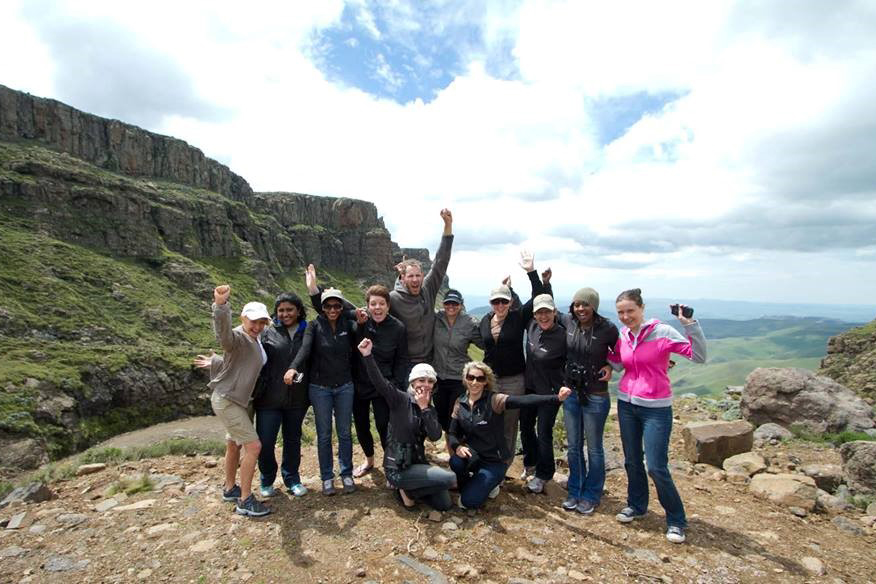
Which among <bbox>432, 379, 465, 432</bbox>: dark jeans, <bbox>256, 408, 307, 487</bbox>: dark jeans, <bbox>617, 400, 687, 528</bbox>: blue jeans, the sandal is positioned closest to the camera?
<bbox>617, 400, 687, 528</bbox>: blue jeans

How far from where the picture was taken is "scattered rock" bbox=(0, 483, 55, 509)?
7.53 m

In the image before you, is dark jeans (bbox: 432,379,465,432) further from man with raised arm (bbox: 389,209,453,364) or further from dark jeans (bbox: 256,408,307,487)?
dark jeans (bbox: 256,408,307,487)

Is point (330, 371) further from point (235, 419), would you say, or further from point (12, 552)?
point (12, 552)

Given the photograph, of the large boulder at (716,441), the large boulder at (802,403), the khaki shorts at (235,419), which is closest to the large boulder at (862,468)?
the large boulder at (716,441)

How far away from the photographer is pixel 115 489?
7961 mm

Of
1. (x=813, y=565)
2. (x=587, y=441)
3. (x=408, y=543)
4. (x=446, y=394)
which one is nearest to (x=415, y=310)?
(x=446, y=394)

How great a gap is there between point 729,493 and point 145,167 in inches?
4903

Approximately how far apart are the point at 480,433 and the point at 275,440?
10.3 ft

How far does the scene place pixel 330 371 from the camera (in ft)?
23.5

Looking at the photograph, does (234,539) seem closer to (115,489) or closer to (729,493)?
(115,489)

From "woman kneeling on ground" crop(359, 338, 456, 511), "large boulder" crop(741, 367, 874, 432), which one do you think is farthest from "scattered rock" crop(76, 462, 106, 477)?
"large boulder" crop(741, 367, 874, 432)

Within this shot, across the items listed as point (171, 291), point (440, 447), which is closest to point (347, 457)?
point (440, 447)

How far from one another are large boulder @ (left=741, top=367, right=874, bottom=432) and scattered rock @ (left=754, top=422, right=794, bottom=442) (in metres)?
0.84

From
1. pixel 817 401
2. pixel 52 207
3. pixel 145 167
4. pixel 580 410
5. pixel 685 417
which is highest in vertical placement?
pixel 145 167
